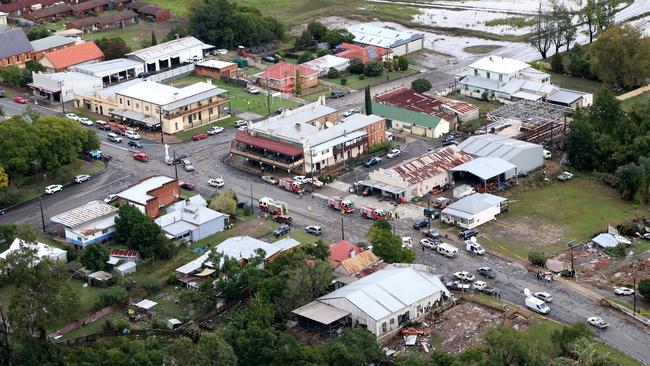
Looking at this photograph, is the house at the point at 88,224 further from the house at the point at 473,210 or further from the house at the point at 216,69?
the house at the point at 216,69

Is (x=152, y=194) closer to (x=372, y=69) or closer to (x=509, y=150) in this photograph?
(x=509, y=150)

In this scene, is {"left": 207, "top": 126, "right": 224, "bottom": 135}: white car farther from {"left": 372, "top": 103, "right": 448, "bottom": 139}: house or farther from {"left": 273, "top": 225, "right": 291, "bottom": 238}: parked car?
{"left": 273, "top": 225, "right": 291, "bottom": 238}: parked car

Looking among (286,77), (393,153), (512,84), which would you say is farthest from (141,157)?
(512,84)

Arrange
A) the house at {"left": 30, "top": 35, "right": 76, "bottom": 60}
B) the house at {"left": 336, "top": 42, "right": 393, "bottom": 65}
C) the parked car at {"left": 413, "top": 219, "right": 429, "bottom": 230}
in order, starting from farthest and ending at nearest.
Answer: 1. the house at {"left": 30, "top": 35, "right": 76, "bottom": 60}
2. the house at {"left": 336, "top": 42, "right": 393, "bottom": 65}
3. the parked car at {"left": 413, "top": 219, "right": 429, "bottom": 230}

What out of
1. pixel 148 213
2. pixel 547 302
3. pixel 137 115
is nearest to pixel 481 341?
pixel 547 302

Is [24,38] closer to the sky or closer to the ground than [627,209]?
closer to the sky

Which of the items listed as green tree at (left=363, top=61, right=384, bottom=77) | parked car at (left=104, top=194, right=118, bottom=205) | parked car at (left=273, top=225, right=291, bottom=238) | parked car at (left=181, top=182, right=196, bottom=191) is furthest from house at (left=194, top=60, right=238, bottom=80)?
parked car at (left=273, top=225, right=291, bottom=238)

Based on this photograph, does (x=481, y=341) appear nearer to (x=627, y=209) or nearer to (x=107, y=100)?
(x=627, y=209)
